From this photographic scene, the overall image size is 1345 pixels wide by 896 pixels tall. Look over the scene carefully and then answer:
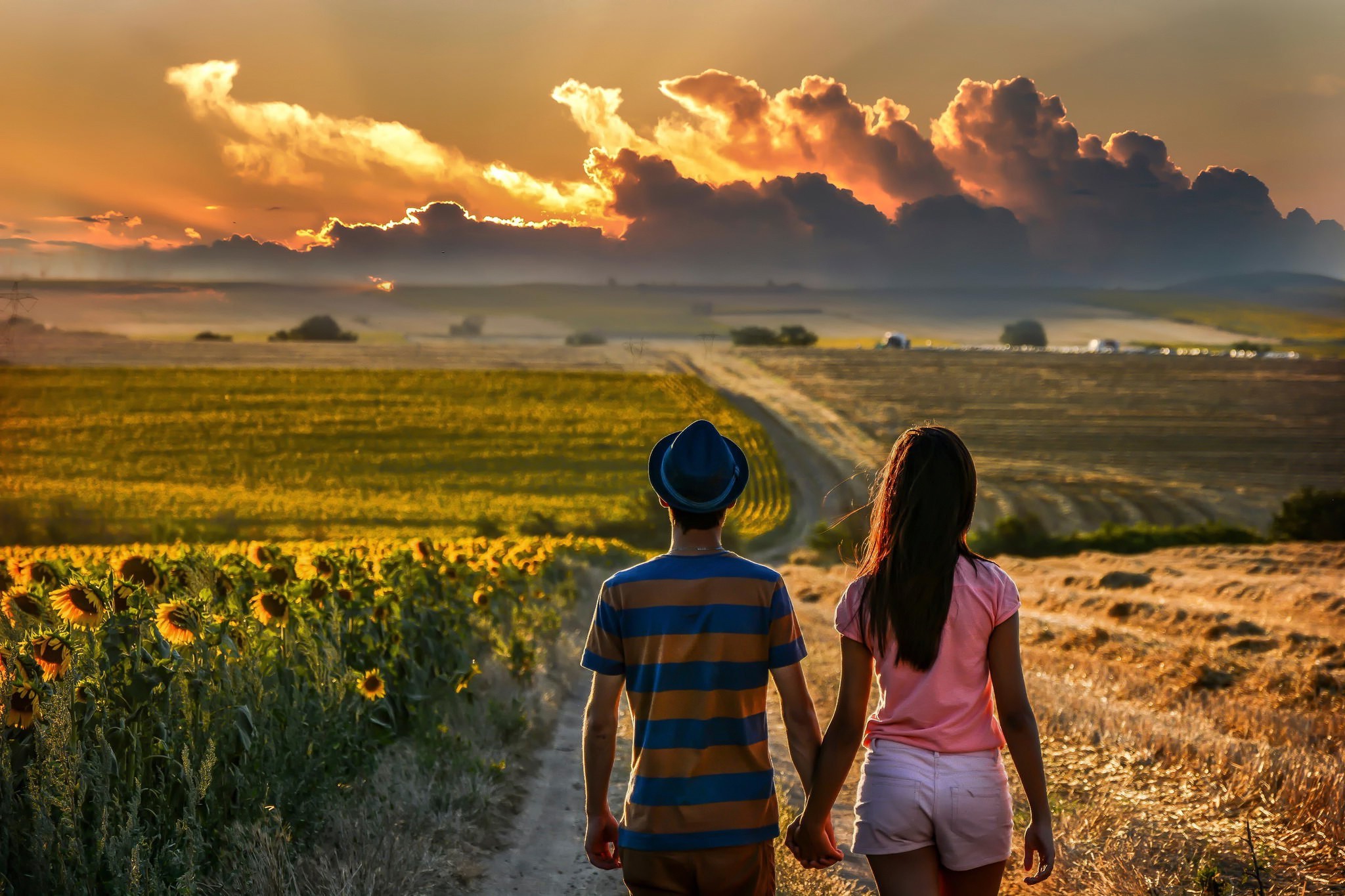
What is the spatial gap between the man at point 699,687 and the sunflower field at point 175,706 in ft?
5.65

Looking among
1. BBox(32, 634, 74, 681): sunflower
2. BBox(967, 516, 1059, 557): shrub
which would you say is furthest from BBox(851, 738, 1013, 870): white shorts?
BBox(967, 516, 1059, 557): shrub

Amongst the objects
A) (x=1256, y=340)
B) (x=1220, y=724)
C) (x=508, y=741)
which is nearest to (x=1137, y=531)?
(x=1220, y=724)

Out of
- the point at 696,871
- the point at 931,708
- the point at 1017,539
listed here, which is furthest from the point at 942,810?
the point at 1017,539

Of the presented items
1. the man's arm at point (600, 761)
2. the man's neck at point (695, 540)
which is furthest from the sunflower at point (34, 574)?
the man's neck at point (695, 540)

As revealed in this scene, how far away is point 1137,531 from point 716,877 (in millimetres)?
41562

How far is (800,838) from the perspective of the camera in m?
3.17

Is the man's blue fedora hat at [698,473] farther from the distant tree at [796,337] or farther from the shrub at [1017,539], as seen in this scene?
the distant tree at [796,337]

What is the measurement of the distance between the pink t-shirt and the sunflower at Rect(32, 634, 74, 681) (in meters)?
2.70

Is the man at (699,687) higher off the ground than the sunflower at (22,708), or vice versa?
the man at (699,687)

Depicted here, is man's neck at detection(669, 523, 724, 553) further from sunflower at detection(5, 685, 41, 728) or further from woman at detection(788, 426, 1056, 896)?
sunflower at detection(5, 685, 41, 728)

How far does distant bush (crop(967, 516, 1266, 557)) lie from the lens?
Answer: 39.6m

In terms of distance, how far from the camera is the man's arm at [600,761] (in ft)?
10.3

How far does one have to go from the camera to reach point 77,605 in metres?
4.06

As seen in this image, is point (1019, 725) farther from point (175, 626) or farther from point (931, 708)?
point (175, 626)
